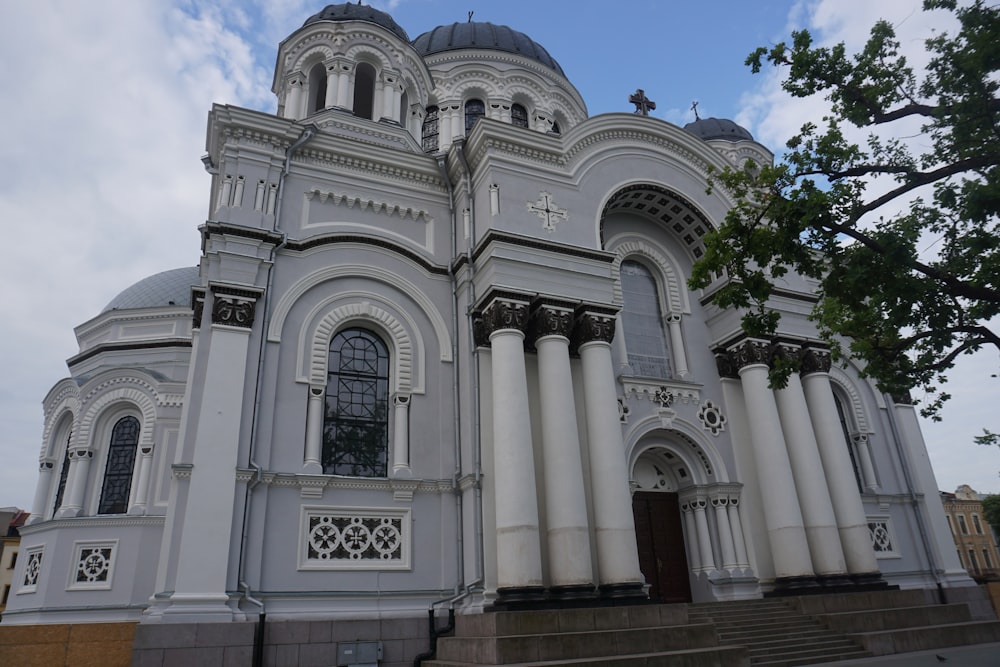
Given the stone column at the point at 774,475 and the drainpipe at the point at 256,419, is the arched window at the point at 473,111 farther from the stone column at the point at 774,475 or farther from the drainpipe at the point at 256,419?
the stone column at the point at 774,475

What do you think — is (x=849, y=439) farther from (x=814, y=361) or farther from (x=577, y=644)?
(x=577, y=644)

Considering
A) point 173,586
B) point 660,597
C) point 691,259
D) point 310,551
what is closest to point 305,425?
point 310,551

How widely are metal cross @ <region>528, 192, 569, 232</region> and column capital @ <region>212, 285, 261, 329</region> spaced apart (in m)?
5.43

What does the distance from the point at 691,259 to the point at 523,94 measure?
886cm

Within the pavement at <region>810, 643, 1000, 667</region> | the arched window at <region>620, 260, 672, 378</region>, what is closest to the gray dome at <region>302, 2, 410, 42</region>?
the arched window at <region>620, 260, 672, 378</region>

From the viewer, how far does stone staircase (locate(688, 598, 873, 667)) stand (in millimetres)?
10273

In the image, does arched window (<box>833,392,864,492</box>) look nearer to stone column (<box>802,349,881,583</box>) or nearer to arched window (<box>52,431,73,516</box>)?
stone column (<box>802,349,881,583</box>)

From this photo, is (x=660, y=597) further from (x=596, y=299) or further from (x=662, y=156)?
(x=662, y=156)

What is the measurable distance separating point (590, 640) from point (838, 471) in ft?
24.5

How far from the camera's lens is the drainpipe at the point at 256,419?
998cm

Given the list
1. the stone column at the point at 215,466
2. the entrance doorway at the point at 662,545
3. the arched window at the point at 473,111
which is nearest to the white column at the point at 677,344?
the entrance doorway at the point at 662,545

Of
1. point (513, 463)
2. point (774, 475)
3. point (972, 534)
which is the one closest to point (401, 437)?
point (513, 463)

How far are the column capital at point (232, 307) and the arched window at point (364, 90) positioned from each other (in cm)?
784

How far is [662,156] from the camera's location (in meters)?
15.7
